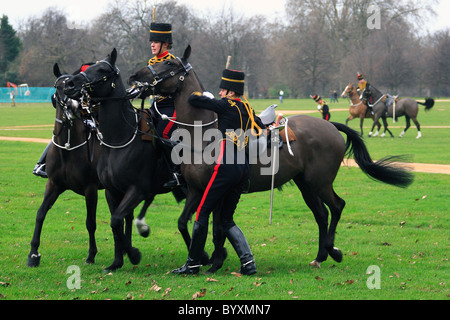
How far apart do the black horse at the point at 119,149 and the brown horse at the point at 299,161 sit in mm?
492

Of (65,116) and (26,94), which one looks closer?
(65,116)

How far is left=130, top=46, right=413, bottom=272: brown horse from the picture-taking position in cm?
699

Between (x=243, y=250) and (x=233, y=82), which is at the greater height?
(x=233, y=82)

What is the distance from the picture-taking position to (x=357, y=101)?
2767 cm

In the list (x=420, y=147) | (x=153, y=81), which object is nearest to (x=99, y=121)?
(x=153, y=81)

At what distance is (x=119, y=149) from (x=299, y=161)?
7.53 feet

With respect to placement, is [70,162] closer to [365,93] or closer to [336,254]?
[336,254]

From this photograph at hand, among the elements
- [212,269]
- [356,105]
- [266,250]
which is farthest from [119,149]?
[356,105]

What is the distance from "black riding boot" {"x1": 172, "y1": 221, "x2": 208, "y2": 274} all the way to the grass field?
0.14 metres

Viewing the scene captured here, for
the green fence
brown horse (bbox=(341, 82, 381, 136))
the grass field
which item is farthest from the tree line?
the grass field

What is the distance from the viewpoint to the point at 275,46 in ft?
291

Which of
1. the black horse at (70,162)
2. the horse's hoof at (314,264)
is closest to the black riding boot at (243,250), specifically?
the horse's hoof at (314,264)

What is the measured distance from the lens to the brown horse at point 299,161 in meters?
6.99

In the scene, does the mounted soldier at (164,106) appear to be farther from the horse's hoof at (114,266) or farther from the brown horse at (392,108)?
the brown horse at (392,108)
